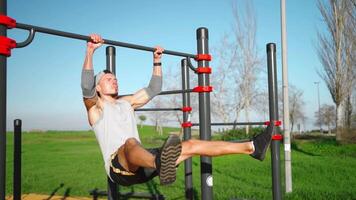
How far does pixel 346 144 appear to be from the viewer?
14234 mm

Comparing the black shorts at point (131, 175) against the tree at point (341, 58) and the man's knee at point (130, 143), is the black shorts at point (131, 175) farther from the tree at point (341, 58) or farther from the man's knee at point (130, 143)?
the tree at point (341, 58)

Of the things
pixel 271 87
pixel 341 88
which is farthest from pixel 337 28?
pixel 271 87

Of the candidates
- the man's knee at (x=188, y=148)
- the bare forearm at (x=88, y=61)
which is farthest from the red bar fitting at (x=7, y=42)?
the man's knee at (x=188, y=148)

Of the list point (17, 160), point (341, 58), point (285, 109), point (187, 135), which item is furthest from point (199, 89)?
point (341, 58)

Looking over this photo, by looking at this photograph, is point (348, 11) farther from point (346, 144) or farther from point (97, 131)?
point (97, 131)

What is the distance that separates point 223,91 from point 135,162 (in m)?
16.7

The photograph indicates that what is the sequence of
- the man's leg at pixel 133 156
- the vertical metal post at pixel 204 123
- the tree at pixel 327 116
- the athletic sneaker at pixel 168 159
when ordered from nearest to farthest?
the athletic sneaker at pixel 168 159 → the man's leg at pixel 133 156 → the vertical metal post at pixel 204 123 → the tree at pixel 327 116

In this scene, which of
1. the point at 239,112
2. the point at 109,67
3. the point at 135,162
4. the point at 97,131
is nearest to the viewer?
the point at 135,162

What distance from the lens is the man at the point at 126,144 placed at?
2.13 m

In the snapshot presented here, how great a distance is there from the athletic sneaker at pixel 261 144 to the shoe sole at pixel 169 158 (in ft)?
2.24

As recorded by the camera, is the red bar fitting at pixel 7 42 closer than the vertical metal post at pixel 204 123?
Yes

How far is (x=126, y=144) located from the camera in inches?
98.5

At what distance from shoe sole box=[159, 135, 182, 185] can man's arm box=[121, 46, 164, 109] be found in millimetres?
1206

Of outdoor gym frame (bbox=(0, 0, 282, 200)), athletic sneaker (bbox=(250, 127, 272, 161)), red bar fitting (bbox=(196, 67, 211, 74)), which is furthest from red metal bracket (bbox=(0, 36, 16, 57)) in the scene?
athletic sneaker (bbox=(250, 127, 272, 161))
